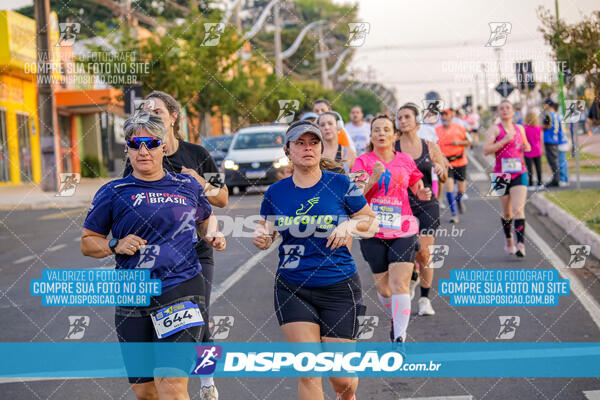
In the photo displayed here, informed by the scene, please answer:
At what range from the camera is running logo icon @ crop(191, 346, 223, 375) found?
16.1 ft

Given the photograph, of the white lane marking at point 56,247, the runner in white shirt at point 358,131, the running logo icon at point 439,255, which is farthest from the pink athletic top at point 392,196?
the white lane marking at point 56,247

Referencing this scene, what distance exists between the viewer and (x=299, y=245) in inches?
186

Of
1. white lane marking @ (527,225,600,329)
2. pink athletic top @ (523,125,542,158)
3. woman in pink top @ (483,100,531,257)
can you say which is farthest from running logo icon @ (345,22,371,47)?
pink athletic top @ (523,125,542,158)

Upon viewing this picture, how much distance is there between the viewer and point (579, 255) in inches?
420

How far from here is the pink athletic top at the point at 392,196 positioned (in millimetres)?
6776

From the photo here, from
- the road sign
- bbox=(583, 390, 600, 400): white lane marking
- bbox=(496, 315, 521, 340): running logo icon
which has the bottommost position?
bbox=(583, 390, 600, 400): white lane marking

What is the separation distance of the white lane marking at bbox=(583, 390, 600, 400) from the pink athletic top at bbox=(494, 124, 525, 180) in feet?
18.4

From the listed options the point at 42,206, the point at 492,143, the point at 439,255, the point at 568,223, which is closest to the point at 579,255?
the point at 492,143

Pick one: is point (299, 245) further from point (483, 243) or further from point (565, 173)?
point (565, 173)

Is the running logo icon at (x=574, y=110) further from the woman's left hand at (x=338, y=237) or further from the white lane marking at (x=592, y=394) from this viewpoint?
the woman's left hand at (x=338, y=237)

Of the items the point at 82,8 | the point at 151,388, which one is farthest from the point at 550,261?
the point at 82,8

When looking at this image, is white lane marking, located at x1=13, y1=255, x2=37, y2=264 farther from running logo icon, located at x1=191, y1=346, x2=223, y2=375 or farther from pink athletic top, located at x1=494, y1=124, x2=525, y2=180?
running logo icon, located at x1=191, y1=346, x2=223, y2=375

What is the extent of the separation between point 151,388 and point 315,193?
140 centimetres

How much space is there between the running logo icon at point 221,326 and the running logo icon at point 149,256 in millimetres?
3061
